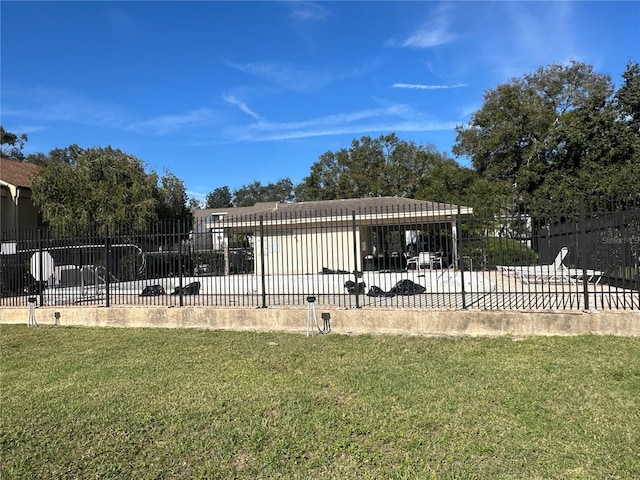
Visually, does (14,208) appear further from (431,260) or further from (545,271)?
(545,271)

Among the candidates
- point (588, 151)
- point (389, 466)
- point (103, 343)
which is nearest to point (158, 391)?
point (389, 466)

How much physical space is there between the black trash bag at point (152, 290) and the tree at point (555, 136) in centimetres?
1779

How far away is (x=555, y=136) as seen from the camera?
2622 centimetres

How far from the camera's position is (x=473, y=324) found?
7.74 meters

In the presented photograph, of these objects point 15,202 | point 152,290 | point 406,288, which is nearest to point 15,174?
point 15,202

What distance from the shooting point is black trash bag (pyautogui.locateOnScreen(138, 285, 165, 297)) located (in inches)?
461

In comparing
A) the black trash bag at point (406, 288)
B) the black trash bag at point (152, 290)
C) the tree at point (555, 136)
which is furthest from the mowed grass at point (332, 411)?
the tree at point (555, 136)

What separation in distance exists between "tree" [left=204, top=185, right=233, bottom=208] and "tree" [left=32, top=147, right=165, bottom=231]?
6919 cm

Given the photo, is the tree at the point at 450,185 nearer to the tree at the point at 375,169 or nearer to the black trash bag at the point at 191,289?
the tree at the point at 375,169

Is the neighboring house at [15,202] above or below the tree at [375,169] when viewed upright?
below

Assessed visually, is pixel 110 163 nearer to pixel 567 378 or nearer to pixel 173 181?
pixel 173 181

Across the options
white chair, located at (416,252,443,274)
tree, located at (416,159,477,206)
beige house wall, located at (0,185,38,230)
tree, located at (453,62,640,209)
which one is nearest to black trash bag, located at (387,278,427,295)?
white chair, located at (416,252,443,274)

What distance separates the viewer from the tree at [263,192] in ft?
302

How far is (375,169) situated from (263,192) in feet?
174
